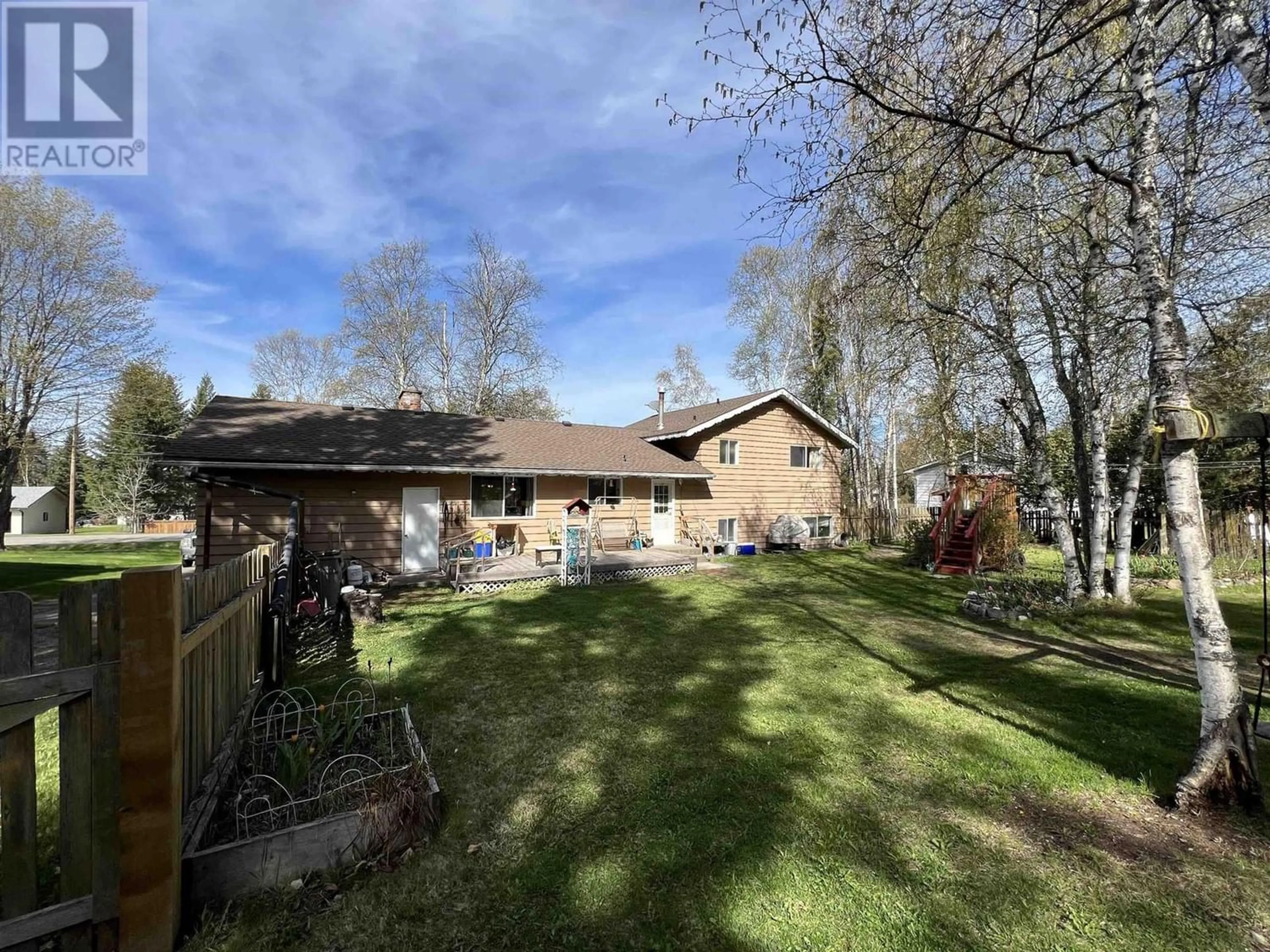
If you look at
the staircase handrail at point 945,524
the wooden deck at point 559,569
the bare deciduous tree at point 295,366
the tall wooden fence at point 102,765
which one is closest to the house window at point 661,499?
the wooden deck at point 559,569

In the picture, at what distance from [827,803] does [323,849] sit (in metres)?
2.87

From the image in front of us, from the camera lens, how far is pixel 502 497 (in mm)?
13766

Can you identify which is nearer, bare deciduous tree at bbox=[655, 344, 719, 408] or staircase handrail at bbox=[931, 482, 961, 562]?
staircase handrail at bbox=[931, 482, 961, 562]

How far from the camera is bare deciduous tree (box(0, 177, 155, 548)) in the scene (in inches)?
687

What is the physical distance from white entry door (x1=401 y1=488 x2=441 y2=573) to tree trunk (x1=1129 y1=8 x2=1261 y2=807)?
486 inches

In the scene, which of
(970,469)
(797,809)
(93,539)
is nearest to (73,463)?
A: (93,539)

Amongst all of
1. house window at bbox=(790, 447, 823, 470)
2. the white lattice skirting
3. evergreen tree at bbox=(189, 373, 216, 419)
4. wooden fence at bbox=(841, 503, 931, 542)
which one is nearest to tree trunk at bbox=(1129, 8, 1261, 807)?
the white lattice skirting

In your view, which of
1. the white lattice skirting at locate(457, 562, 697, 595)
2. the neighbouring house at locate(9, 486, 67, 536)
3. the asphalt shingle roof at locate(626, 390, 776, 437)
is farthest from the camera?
the neighbouring house at locate(9, 486, 67, 536)

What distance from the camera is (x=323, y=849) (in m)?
2.72

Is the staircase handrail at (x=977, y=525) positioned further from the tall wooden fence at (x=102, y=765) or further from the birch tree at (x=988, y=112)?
the tall wooden fence at (x=102, y=765)

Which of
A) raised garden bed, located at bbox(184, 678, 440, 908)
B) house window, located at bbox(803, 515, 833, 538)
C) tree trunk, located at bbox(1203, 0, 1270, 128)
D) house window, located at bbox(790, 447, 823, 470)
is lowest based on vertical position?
raised garden bed, located at bbox(184, 678, 440, 908)

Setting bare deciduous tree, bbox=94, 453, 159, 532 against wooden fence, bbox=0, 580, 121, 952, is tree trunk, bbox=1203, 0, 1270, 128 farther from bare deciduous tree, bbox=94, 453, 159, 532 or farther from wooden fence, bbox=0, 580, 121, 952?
bare deciduous tree, bbox=94, 453, 159, 532

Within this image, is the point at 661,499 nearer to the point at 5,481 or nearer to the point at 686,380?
the point at 686,380

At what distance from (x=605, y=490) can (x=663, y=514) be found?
89.8 inches
